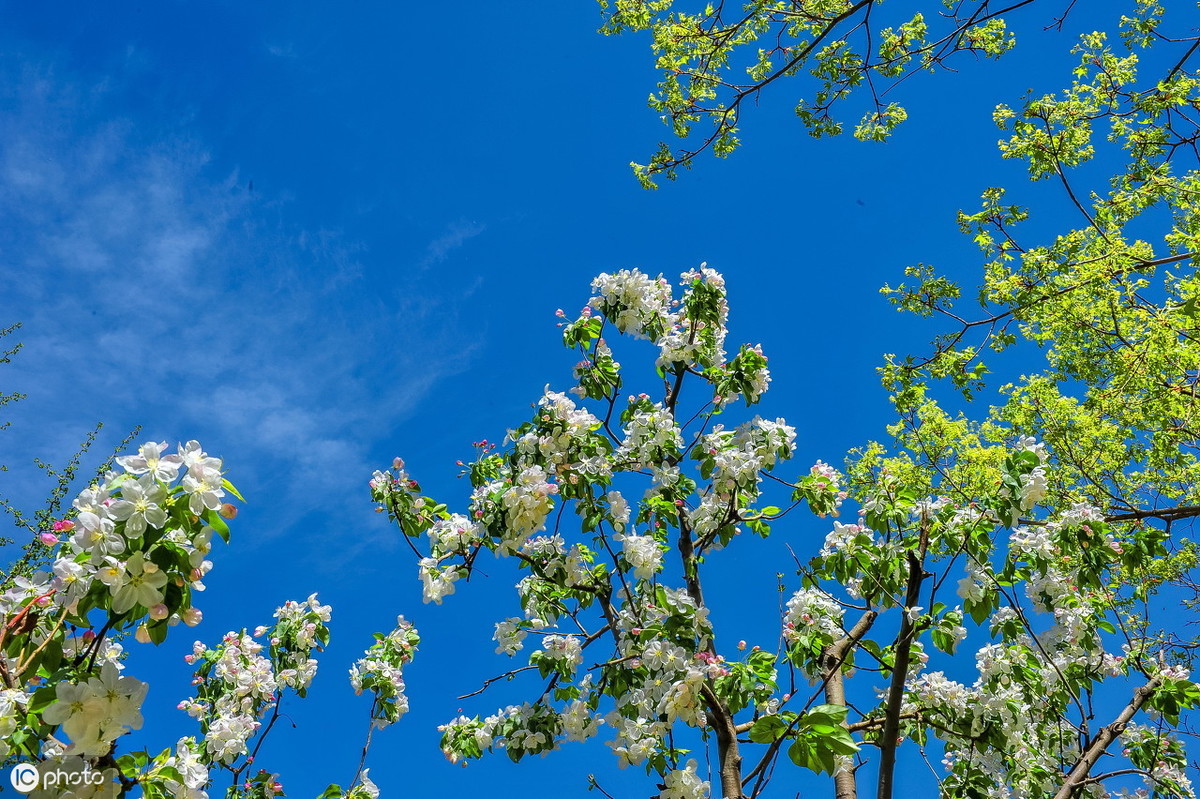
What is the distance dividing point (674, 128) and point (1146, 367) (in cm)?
364

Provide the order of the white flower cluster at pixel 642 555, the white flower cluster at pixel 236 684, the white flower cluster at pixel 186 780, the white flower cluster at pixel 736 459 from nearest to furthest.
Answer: the white flower cluster at pixel 186 780 → the white flower cluster at pixel 642 555 → the white flower cluster at pixel 736 459 → the white flower cluster at pixel 236 684

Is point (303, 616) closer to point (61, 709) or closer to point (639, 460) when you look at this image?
point (639, 460)

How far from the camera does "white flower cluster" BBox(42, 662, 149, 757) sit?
156cm

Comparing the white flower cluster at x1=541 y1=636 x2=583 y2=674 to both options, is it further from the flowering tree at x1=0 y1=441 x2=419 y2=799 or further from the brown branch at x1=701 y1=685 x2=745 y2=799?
the flowering tree at x1=0 y1=441 x2=419 y2=799

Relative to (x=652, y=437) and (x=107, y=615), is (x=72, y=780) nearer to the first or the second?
(x=107, y=615)

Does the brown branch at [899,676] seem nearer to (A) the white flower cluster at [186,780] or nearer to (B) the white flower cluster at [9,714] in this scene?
(A) the white flower cluster at [186,780]

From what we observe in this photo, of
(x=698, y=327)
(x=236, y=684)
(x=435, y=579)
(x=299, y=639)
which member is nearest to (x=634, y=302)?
(x=698, y=327)

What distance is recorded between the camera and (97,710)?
158 centimetres

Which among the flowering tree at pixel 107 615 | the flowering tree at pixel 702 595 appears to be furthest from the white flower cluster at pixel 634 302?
the flowering tree at pixel 107 615

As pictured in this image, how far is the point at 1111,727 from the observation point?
11.0ft

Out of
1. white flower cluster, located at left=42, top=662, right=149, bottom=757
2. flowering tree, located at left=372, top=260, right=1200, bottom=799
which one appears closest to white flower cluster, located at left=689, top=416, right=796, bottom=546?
flowering tree, located at left=372, top=260, right=1200, bottom=799

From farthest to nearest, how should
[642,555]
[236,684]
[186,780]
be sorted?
[236,684] → [642,555] → [186,780]

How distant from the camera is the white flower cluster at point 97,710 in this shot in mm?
1558

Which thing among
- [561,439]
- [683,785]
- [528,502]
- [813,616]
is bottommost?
[683,785]
